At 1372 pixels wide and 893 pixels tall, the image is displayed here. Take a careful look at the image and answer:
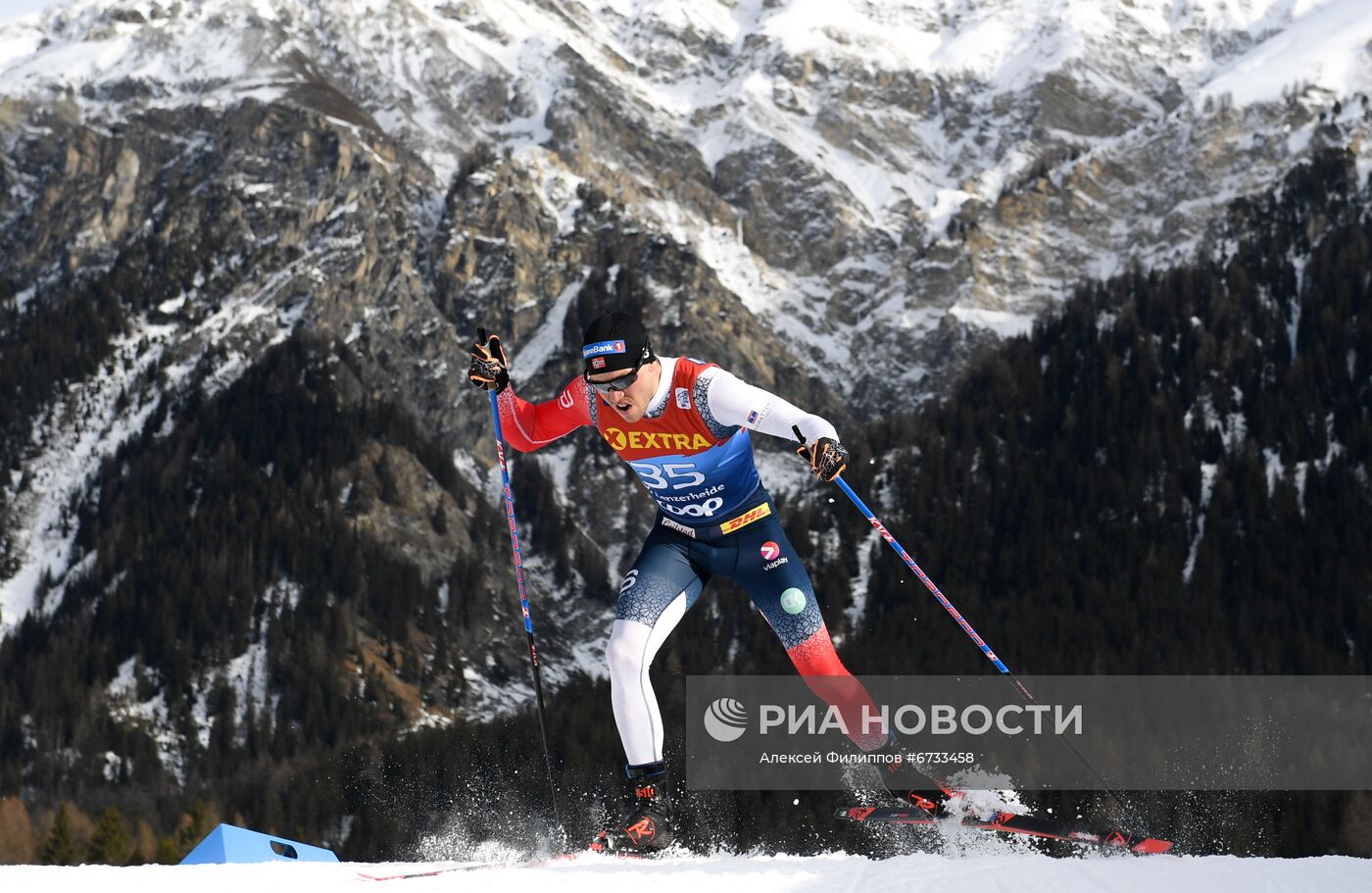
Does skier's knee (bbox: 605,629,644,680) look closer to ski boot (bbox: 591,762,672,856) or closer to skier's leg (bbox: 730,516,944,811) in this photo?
ski boot (bbox: 591,762,672,856)

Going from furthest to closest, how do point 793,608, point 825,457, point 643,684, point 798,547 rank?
1. point 798,547
2. point 793,608
3. point 643,684
4. point 825,457

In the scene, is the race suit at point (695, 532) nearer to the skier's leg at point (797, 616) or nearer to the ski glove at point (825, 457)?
the skier's leg at point (797, 616)

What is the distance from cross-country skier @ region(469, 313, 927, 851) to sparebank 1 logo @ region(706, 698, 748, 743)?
2.29 metres

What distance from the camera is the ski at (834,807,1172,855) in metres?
10.5

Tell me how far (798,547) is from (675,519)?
13123 centimetres

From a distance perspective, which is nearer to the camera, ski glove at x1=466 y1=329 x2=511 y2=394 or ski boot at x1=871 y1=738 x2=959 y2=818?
ski boot at x1=871 y1=738 x2=959 y2=818

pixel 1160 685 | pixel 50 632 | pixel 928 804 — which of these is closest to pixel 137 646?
pixel 50 632

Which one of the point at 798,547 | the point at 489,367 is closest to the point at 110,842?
the point at 489,367

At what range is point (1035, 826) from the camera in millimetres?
10805

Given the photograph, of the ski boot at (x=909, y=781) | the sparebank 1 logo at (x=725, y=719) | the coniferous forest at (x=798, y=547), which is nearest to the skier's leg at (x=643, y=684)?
the ski boot at (x=909, y=781)

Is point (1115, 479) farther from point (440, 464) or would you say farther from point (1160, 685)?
point (440, 464)

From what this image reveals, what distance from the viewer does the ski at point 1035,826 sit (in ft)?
34.5

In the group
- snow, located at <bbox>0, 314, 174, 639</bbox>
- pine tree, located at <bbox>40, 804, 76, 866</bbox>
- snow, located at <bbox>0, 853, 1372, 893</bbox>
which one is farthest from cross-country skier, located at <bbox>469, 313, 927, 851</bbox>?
snow, located at <bbox>0, 314, 174, 639</bbox>

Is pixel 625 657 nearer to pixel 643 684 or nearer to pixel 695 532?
pixel 643 684
